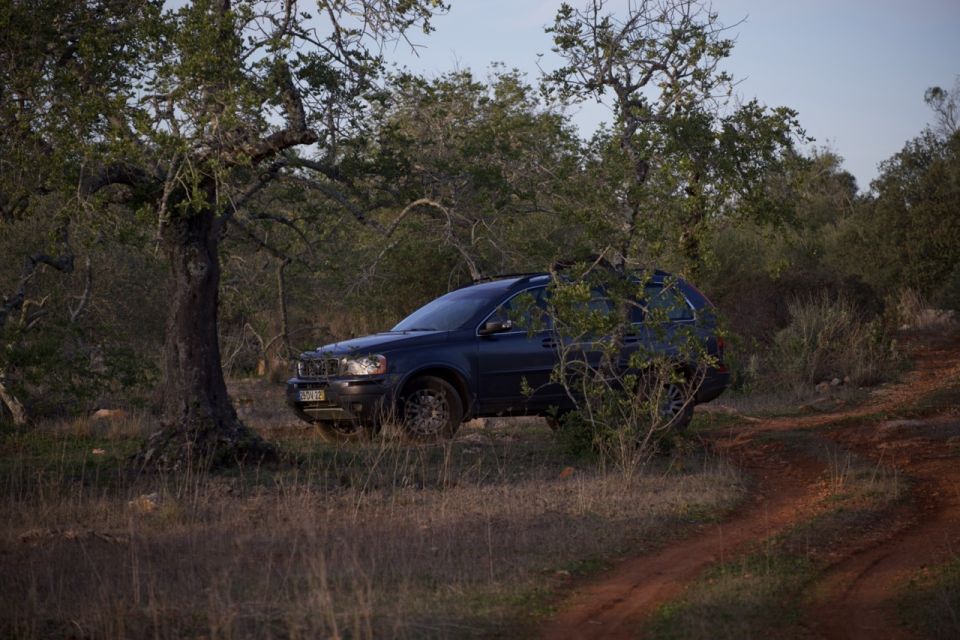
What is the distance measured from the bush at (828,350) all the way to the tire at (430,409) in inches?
322

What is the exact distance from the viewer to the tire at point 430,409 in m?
11.2

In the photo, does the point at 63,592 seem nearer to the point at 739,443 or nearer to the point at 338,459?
the point at 338,459

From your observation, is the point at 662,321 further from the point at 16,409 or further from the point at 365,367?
the point at 16,409

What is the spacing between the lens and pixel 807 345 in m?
18.3

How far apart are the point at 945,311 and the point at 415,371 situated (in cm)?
1775

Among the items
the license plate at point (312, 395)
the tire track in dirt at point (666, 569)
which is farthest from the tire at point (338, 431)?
the tire track in dirt at point (666, 569)

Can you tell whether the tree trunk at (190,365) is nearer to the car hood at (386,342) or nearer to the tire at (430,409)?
the car hood at (386,342)

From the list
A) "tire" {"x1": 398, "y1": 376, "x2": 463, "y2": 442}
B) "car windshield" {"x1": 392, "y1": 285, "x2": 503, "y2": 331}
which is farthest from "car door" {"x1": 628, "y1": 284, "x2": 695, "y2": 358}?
"tire" {"x1": 398, "y1": 376, "x2": 463, "y2": 442}

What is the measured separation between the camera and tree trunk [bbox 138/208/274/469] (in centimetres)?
955

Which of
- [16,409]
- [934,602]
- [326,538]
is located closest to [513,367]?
[326,538]

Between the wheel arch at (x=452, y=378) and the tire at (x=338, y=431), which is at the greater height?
the wheel arch at (x=452, y=378)

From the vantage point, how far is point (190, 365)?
31.4 feet

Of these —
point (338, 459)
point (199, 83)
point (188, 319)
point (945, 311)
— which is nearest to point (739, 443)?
point (338, 459)

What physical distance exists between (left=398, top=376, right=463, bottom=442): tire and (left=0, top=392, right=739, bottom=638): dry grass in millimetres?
466
